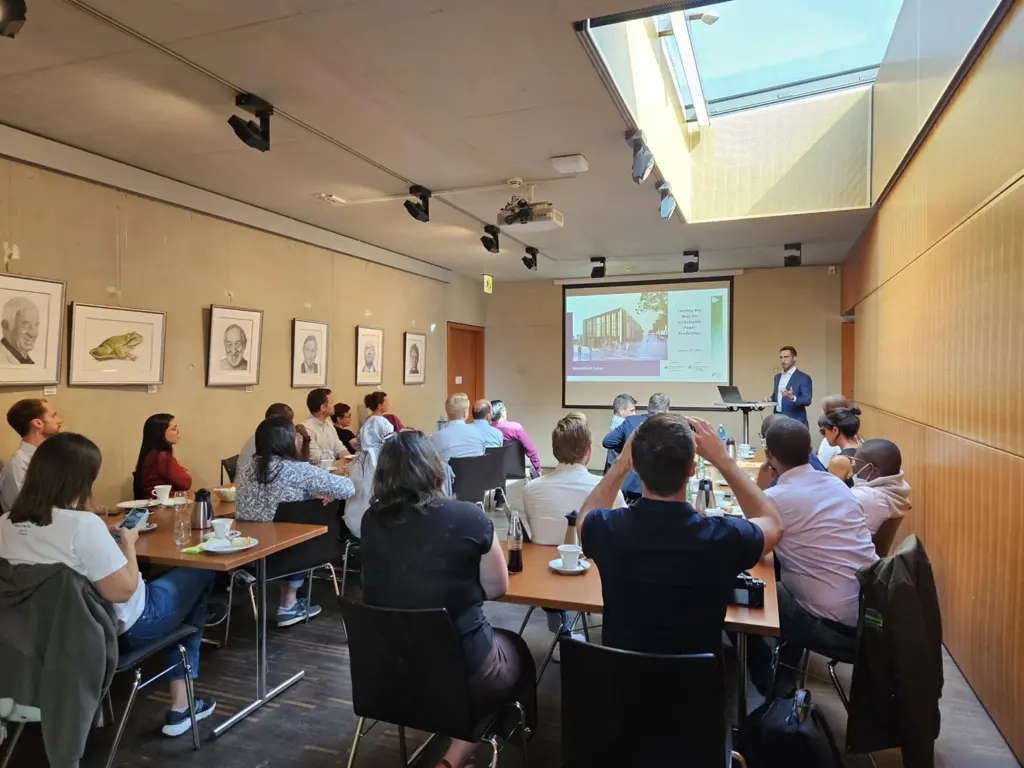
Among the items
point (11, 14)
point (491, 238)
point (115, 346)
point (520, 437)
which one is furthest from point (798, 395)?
point (11, 14)

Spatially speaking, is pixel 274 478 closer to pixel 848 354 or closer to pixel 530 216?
pixel 530 216

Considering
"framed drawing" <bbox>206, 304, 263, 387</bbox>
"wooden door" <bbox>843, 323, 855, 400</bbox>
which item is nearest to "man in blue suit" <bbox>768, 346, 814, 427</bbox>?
"wooden door" <bbox>843, 323, 855, 400</bbox>

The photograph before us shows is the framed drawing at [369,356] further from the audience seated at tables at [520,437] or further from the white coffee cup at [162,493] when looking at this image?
the white coffee cup at [162,493]

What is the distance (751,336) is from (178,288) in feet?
22.7

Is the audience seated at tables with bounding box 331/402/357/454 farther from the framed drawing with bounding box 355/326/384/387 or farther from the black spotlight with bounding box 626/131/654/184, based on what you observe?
the black spotlight with bounding box 626/131/654/184

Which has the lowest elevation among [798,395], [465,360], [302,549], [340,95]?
[302,549]

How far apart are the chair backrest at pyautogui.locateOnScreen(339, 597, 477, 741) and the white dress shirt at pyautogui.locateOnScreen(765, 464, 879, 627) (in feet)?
4.27

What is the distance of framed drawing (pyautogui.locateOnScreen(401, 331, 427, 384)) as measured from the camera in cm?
774

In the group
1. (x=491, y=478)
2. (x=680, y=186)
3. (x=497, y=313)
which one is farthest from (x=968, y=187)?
(x=497, y=313)

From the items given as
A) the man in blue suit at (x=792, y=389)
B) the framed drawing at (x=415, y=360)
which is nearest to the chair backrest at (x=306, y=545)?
the framed drawing at (x=415, y=360)

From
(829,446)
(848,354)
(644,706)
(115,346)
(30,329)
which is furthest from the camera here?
(848,354)

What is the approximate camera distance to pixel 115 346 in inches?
166

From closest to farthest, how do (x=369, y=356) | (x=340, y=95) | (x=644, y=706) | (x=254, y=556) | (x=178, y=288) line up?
(x=644, y=706) < (x=254, y=556) < (x=340, y=95) < (x=178, y=288) < (x=369, y=356)

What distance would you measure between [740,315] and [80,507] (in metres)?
8.00
